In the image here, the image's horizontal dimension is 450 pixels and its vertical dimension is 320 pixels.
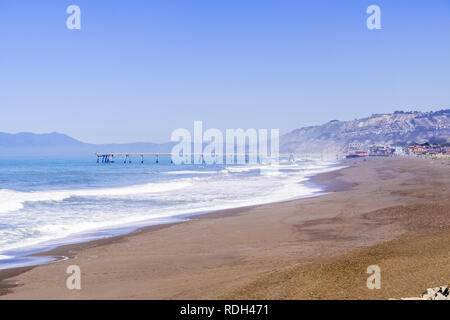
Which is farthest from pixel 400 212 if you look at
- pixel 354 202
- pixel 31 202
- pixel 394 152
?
pixel 394 152

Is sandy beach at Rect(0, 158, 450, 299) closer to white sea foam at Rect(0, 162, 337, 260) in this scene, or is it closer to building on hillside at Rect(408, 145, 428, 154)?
white sea foam at Rect(0, 162, 337, 260)

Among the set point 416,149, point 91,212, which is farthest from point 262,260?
point 416,149

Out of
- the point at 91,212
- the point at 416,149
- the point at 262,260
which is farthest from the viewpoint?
the point at 416,149

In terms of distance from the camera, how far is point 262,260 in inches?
346

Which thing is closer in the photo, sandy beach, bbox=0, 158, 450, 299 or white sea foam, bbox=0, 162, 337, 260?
sandy beach, bbox=0, 158, 450, 299

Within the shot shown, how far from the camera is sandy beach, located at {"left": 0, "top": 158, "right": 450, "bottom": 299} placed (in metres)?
6.57

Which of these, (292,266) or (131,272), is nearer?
(292,266)

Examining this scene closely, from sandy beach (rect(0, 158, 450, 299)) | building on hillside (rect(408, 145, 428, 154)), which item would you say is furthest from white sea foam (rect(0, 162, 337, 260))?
building on hillside (rect(408, 145, 428, 154))

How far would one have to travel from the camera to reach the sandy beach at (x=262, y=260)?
6.57 meters

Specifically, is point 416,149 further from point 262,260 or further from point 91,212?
point 262,260

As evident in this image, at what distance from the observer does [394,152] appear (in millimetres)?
139750

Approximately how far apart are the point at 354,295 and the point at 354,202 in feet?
43.4

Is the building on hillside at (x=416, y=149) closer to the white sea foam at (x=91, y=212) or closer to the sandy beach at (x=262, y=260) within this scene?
the white sea foam at (x=91, y=212)
